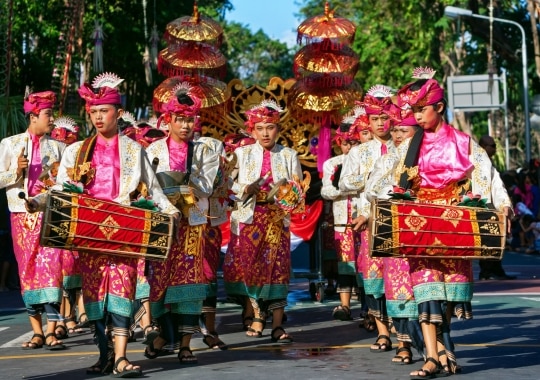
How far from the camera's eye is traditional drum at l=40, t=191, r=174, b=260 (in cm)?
950

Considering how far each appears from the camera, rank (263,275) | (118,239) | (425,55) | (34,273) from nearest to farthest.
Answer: (118,239) → (34,273) → (263,275) → (425,55)

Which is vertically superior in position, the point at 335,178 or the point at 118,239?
the point at 335,178

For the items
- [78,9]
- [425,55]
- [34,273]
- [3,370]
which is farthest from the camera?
[425,55]

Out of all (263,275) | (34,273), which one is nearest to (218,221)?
(263,275)

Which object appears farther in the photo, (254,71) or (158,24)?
(254,71)

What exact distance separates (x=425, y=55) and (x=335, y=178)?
28.3 meters

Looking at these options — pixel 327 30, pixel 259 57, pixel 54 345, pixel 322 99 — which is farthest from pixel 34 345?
pixel 259 57

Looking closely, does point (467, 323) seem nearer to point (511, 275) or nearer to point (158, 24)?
point (511, 275)

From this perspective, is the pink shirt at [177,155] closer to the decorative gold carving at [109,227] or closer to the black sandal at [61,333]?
the decorative gold carving at [109,227]

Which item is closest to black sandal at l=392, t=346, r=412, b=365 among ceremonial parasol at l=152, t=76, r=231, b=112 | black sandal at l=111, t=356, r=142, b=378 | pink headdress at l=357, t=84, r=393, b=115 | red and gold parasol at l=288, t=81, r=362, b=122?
black sandal at l=111, t=356, r=142, b=378

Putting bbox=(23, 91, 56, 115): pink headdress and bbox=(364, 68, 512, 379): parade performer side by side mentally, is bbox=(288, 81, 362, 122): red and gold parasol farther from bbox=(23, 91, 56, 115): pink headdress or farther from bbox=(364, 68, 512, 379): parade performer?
bbox=(364, 68, 512, 379): parade performer

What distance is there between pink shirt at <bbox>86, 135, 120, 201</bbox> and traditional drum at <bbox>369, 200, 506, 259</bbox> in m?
1.95

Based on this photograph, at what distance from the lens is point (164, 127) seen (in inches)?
547

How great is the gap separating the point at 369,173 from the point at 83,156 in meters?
3.55
